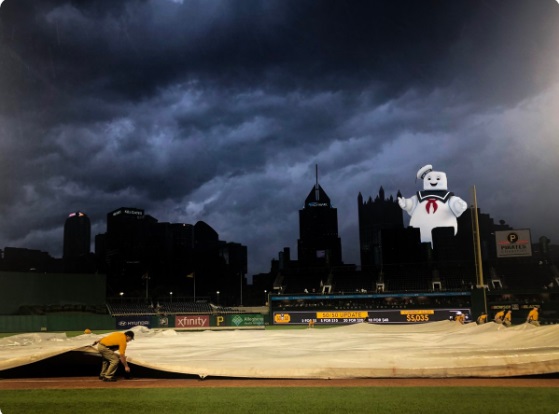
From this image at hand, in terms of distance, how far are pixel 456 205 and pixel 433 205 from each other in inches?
88.9

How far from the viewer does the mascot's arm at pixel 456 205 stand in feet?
161

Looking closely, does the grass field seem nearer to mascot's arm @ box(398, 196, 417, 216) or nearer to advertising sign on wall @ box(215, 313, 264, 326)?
advertising sign on wall @ box(215, 313, 264, 326)

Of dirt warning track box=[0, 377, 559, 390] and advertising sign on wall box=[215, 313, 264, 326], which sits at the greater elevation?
dirt warning track box=[0, 377, 559, 390]

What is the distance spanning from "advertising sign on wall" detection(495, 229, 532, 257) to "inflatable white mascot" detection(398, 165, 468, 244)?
5304mm

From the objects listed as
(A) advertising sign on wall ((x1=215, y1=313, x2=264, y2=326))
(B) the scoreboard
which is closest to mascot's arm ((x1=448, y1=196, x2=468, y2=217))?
(B) the scoreboard

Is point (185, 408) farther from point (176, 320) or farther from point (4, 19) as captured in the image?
point (176, 320)

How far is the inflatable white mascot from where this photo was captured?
1944 inches

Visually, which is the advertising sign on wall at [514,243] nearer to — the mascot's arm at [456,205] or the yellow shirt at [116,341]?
the mascot's arm at [456,205]

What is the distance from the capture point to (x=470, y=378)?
852 centimetres

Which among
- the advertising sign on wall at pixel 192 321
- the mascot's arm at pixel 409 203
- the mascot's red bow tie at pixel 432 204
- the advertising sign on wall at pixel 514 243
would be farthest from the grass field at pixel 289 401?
the mascot's arm at pixel 409 203

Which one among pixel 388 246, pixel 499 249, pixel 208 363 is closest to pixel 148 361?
pixel 208 363

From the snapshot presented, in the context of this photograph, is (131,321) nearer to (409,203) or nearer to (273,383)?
(409,203)

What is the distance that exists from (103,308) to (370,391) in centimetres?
4730

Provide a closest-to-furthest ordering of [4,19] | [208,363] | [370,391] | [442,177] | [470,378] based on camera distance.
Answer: [370,391] < [470,378] < [208,363] < [4,19] < [442,177]
